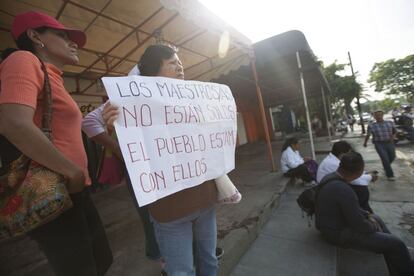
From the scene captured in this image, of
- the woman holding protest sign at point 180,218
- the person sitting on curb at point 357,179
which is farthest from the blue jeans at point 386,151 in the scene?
the woman holding protest sign at point 180,218

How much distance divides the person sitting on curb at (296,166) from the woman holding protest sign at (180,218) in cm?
393

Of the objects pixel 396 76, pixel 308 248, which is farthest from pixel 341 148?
pixel 396 76

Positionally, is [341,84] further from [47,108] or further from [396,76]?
[396,76]

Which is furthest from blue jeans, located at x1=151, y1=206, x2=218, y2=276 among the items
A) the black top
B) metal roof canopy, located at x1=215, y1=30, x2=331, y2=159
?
metal roof canopy, located at x1=215, y1=30, x2=331, y2=159

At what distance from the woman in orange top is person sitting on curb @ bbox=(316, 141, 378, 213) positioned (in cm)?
297

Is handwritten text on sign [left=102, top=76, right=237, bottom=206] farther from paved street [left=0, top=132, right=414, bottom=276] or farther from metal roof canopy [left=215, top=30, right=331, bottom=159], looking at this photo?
metal roof canopy [left=215, top=30, right=331, bottom=159]

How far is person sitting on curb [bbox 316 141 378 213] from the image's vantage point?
2.81 meters

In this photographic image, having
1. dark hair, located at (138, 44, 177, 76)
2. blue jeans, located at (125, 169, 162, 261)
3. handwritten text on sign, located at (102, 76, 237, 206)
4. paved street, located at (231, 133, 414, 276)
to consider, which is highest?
dark hair, located at (138, 44, 177, 76)

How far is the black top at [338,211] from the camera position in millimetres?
2123

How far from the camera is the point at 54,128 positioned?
0.91m

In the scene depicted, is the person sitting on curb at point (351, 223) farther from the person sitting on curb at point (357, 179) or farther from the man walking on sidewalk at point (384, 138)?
the man walking on sidewalk at point (384, 138)

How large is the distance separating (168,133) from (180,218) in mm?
428

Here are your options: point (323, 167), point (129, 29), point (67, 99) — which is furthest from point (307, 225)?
point (129, 29)

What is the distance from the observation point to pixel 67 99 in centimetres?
98
